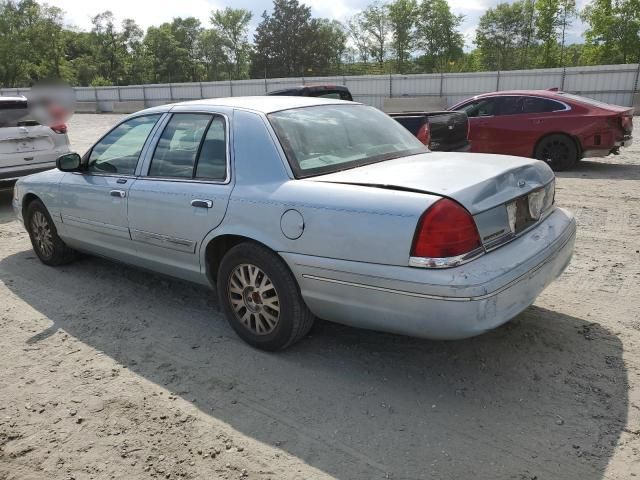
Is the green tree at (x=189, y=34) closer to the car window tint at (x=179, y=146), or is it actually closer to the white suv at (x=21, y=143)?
the white suv at (x=21, y=143)

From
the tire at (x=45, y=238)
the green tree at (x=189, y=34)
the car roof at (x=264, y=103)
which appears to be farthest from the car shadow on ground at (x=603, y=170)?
the green tree at (x=189, y=34)

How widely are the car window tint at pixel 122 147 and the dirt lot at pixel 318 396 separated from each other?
1135mm

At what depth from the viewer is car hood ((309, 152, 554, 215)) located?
2.88 m

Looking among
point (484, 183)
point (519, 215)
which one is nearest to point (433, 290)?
point (484, 183)

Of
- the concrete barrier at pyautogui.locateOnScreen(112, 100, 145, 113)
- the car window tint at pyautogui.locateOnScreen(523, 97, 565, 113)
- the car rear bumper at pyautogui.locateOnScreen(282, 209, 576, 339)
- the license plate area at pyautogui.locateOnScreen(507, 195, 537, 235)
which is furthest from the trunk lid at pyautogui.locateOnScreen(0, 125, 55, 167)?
the concrete barrier at pyautogui.locateOnScreen(112, 100, 145, 113)

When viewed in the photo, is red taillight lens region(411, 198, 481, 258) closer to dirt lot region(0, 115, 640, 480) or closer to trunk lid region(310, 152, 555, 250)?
trunk lid region(310, 152, 555, 250)

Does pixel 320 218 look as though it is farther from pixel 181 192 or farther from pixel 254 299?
pixel 181 192

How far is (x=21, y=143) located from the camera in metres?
8.30

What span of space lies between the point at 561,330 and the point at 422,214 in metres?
1.66

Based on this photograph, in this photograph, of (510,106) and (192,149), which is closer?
(192,149)

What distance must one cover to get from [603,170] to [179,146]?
8.27 meters

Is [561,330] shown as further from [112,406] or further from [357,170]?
[112,406]

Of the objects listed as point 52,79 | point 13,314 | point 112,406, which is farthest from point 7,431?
point 52,79

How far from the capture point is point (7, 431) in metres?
2.91
